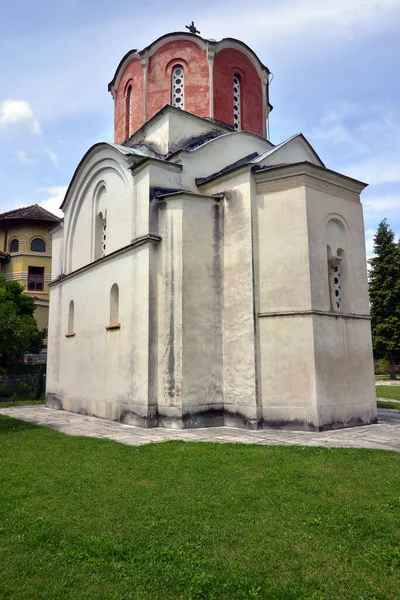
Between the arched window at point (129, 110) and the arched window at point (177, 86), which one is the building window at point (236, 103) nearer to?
the arched window at point (177, 86)

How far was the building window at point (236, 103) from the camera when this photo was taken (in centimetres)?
1322

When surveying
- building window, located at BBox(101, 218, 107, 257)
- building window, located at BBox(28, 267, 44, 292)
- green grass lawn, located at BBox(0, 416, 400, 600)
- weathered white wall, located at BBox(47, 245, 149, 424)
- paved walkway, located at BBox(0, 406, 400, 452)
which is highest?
building window, located at BBox(28, 267, 44, 292)

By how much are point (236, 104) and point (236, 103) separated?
35mm

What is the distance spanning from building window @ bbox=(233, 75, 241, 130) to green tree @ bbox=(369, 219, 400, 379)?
67.5 ft

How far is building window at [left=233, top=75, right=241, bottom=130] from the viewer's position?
1322 centimetres

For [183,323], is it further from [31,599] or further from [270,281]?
[31,599]

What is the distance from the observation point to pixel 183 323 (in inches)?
366

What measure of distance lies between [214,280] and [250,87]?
7261mm

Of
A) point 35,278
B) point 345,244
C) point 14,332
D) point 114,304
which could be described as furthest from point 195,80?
point 35,278

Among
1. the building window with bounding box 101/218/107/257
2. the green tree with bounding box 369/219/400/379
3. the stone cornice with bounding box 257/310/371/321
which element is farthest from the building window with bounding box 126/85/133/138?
the green tree with bounding box 369/219/400/379

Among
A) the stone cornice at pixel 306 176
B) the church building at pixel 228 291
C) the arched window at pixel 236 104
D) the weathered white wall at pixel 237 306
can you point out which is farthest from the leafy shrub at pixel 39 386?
the stone cornice at pixel 306 176

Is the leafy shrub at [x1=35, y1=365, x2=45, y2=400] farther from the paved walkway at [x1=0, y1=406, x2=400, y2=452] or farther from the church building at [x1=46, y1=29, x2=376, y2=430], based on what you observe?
the paved walkway at [x1=0, y1=406, x2=400, y2=452]

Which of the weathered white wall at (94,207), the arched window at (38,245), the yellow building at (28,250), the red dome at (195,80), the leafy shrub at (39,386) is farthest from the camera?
the arched window at (38,245)

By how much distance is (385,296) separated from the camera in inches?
1187
